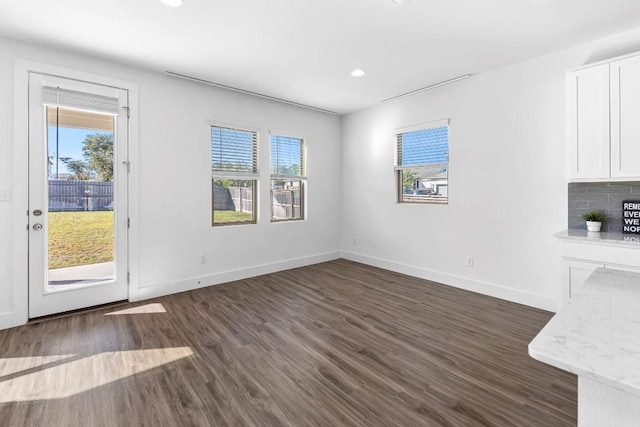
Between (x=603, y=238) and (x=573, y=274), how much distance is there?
0.39 m

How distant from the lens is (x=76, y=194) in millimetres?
3375

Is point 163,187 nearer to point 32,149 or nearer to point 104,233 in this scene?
point 104,233

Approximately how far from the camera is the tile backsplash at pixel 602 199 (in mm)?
3018

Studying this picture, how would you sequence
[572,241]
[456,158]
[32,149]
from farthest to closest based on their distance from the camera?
[456,158], [32,149], [572,241]

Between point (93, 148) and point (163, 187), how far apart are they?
2.67 ft

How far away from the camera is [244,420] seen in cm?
181

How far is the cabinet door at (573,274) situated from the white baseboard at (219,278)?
361 cm

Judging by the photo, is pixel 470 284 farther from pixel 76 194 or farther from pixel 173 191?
pixel 76 194

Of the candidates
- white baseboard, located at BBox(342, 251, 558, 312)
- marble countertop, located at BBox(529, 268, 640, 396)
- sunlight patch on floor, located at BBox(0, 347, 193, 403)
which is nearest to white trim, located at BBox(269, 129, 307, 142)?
white baseboard, located at BBox(342, 251, 558, 312)

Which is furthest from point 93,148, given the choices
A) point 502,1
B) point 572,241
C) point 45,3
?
point 572,241

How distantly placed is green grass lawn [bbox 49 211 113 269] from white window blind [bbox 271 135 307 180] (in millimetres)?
2408

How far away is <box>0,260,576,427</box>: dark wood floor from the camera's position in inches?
73.1

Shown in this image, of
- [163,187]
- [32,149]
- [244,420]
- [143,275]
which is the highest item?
[32,149]

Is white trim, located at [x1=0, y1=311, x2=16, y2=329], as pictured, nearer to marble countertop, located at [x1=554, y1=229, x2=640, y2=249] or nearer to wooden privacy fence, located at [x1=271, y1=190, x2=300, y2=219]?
wooden privacy fence, located at [x1=271, y1=190, x2=300, y2=219]
